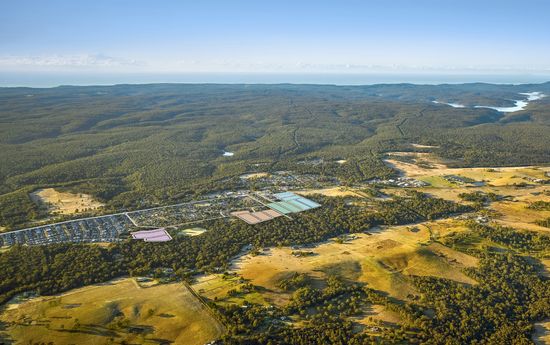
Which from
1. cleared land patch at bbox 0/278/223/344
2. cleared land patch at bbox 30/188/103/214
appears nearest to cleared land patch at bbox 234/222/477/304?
cleared land patch at bbox 0/278/223/344

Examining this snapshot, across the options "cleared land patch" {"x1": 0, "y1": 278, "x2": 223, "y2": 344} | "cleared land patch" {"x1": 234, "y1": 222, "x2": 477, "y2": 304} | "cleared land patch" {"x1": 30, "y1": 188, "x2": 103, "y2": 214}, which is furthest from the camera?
"cleared land patch" {"x1": 30, "y1": 188, "x2": 103, "y2": 214}

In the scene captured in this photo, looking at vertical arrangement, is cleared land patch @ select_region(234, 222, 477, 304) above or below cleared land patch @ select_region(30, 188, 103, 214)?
below

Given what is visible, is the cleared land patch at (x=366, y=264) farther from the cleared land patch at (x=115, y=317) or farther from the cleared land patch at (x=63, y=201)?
the cleared land patch at (x=63, y=201)

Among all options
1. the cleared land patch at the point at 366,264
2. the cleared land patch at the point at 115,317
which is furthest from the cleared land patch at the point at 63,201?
the cleared land patch at the point at 366,264

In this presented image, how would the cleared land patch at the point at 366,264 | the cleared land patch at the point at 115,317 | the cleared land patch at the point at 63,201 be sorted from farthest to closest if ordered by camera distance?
the cleared land patch at the point at 63,201 < the cleared land patch at the point at 366,264 < the cleared land patch at the point at 115,317

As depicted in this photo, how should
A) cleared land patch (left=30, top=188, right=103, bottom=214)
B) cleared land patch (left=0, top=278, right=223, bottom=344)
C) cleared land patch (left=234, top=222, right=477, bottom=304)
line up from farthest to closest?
cleared land patch (left=30, top=188, right=103, bottom=214)
cleared land patch (left=234, top=222, right=477, bottom=304)
cleared land patch (left=0, top=278, right=223, bottom=344)

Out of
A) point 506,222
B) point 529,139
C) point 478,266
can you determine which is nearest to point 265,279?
point 478,266

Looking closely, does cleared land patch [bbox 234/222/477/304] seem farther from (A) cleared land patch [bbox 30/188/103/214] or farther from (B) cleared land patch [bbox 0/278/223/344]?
(A) cleared land patch [bbox 30/188/103/214]

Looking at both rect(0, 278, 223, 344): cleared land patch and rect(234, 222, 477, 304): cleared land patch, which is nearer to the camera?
rect(0, 278, 223, 344): cleared land patch

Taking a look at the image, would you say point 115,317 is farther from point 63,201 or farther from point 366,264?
point 63,201
